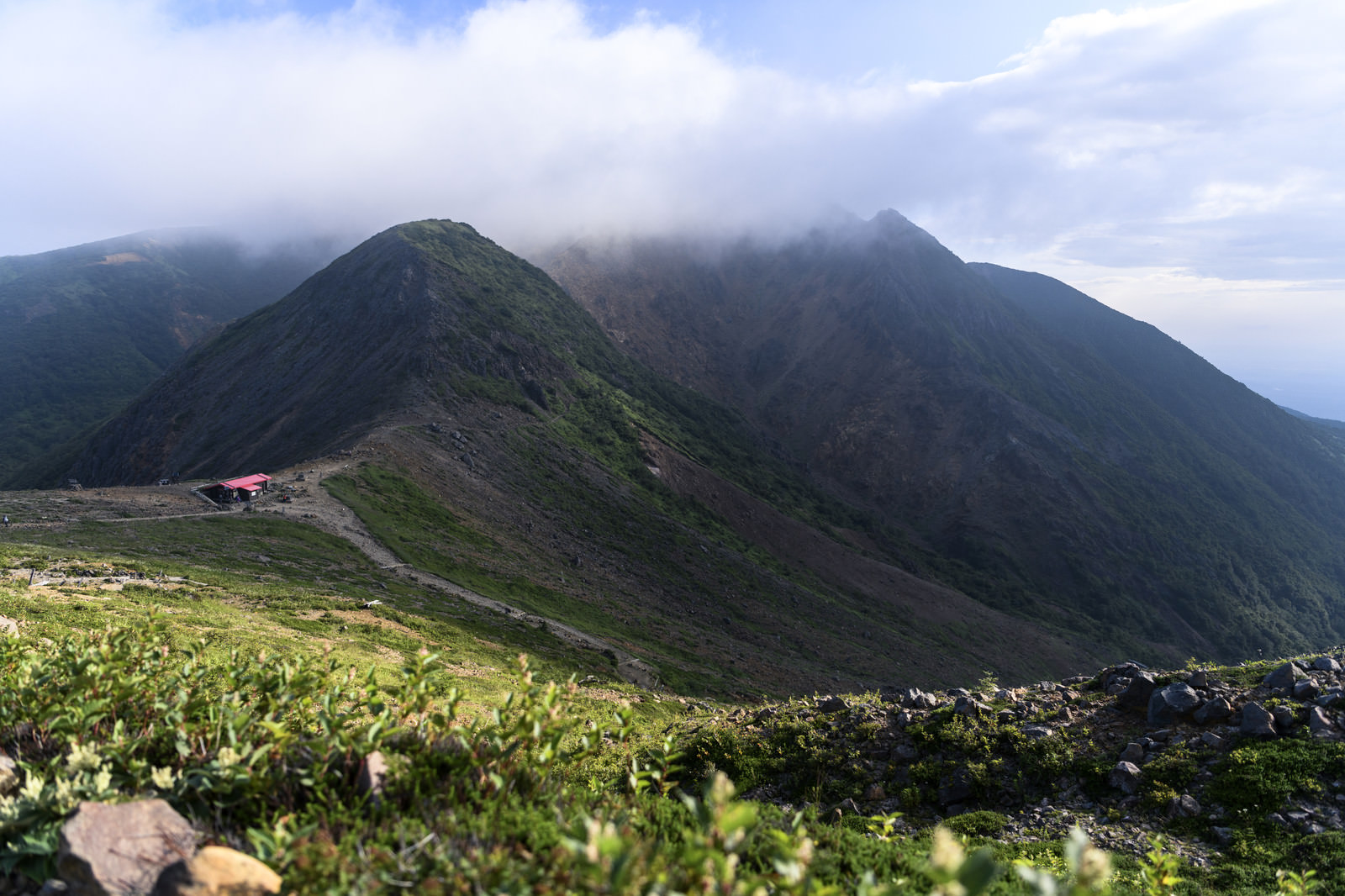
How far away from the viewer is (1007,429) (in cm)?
10662

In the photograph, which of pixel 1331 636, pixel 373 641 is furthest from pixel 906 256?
pixel 373 641

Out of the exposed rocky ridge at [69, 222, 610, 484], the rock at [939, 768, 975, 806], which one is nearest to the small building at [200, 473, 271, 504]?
the exposed rocky ridge at [69, 222, 610, 484]

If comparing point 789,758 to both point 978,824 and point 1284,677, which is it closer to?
point 978,824

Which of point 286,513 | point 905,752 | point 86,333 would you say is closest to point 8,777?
point 905,752

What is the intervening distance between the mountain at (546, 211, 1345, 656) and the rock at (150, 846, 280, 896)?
87.9 metres

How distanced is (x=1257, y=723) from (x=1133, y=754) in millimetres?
1964

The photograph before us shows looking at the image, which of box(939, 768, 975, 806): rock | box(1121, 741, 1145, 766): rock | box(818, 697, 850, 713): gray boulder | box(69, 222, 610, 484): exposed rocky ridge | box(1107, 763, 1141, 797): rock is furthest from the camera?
box(69, 222, 610, 484): exposed rocky ridge

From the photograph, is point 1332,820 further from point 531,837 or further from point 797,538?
point 797,538

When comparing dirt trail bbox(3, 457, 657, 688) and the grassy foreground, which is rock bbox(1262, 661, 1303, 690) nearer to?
the grassy foreground

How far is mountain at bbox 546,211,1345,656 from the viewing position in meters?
92.7

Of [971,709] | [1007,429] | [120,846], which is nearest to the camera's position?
[120,846]

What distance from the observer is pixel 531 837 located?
15.8 ft

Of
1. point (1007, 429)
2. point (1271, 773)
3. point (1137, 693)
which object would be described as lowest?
point (1271, 773)

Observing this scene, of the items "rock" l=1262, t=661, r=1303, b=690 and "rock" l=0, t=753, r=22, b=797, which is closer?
"rock" l=0, t=753, r=22, b=797
